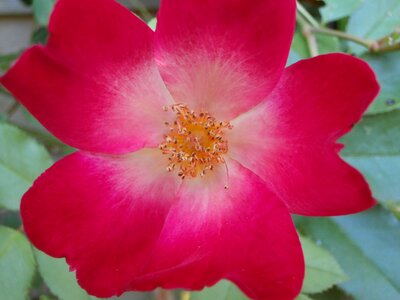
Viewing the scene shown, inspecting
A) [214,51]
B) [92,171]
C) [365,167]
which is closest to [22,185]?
[92,171]

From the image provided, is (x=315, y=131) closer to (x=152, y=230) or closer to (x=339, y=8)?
(x=152, y=230)

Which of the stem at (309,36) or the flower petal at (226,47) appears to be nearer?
the flower petal at (226,47)

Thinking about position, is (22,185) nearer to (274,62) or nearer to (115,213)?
(115,213)

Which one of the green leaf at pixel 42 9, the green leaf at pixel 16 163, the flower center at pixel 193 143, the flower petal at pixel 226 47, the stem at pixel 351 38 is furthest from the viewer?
the green leaf at pixel 42 9

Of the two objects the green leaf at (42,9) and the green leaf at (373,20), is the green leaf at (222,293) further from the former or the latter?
the green leaf at (42,9)

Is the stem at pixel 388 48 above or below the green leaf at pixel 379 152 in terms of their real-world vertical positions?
above

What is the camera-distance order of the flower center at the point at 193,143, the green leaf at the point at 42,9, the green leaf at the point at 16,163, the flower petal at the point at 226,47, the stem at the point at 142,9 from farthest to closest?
the stem at the point at 142,9 < the green leaf at the point at 42,9 < the green leaf at the point at 16,163 < the flower center at the point at 193,143 < the flower petal at the point at 226,47

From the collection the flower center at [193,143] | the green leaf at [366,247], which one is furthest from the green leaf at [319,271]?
the flower center at [193,143]

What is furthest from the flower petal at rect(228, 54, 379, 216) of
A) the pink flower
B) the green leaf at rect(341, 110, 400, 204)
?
the green leaf at rect(341, 110, 400, 204)
